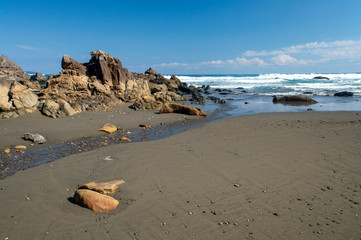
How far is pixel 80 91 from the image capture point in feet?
52.0

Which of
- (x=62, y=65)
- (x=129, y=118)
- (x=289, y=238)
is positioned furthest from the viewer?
(x=62, y=65)

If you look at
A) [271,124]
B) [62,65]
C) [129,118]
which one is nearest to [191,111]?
[129,118]

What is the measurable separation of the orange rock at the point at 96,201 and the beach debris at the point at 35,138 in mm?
4928

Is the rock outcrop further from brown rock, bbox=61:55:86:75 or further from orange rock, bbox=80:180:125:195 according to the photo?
orange rock, bbox=80:180:125:195

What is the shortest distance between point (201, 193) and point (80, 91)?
14.1 metres

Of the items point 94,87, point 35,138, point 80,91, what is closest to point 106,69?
point 94,87

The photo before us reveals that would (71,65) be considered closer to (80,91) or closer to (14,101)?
(80,91)

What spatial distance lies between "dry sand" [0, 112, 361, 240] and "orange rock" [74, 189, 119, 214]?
0.12m

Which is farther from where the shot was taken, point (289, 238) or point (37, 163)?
point (37, 163)

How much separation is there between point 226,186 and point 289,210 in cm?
120

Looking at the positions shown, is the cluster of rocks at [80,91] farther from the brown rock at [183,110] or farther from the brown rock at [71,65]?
the brown rock at [183,110]

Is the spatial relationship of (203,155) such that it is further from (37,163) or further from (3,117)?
(3,117)

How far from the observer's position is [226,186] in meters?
4.53

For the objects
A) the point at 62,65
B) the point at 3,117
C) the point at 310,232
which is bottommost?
the point at 310,232
